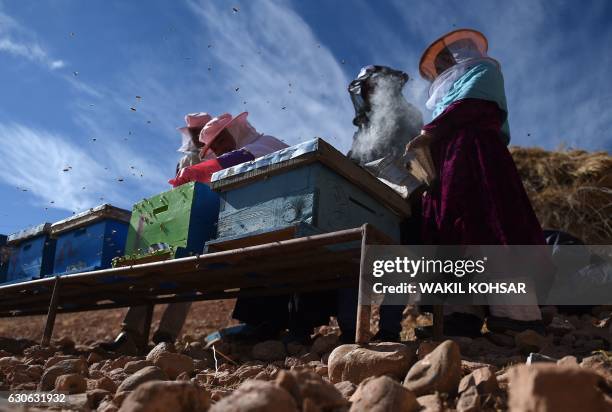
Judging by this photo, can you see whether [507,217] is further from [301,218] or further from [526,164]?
[526,164]

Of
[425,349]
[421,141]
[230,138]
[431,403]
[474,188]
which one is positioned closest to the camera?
[431,403]

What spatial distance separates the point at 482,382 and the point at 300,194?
1.57m

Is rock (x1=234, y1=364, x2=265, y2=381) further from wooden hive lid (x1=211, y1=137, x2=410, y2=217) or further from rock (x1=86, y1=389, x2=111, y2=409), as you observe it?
wooden hive lid (x1=211, y1=137, x2=410, y2=217)

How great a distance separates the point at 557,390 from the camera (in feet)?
4.50

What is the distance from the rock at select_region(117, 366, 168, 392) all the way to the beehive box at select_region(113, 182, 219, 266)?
1420 mm

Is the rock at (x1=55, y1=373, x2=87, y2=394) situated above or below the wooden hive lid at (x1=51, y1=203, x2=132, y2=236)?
below

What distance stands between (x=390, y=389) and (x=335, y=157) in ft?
5.53

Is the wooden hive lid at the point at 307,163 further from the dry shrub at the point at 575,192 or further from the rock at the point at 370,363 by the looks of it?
the dry shrub at the point at 575,192

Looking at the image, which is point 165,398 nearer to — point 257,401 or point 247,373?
point 257,401

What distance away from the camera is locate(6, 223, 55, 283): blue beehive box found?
5426 millimetres

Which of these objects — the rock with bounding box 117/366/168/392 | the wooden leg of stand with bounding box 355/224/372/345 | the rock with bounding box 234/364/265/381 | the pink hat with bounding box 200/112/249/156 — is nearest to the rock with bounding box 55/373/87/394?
the rock with bounding box 117/366/168/392

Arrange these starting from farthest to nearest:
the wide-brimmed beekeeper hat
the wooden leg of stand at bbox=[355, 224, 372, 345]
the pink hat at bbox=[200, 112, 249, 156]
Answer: the pink hat at bbox=[200, 112, 249, 156] → the wide-brimmed beekeeper hat → the wooden leg of stand at bbox=[355, 224, 372, 345]

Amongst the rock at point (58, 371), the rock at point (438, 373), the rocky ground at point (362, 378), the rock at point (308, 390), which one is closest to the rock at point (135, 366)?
the rocky ground at point (362, 378)

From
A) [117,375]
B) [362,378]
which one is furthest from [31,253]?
[362,378]
